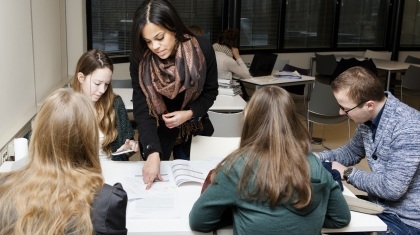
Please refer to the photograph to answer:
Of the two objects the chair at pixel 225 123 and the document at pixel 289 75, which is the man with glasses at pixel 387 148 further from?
the document at pixel 289 75

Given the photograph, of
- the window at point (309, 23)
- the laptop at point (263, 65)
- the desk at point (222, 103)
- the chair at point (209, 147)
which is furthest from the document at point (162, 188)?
the window at point (309, 23)

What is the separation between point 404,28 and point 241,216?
836 cm

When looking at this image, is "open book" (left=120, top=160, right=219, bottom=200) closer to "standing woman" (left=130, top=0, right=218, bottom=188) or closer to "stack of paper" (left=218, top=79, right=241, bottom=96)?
"standing woman" (left=130, top=0, right=218, bottom=188)

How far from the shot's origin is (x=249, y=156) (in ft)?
5.26

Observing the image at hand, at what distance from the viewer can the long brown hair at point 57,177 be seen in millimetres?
1260

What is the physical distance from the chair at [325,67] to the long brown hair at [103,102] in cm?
516

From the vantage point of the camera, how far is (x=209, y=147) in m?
2.75

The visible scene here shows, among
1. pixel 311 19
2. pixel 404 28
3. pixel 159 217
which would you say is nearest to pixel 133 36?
pixel 159 217

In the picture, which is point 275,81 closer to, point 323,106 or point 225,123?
point 323,106

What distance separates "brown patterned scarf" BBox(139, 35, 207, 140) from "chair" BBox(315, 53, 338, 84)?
519cm

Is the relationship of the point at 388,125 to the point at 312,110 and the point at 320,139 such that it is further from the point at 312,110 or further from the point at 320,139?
the point at 320,139

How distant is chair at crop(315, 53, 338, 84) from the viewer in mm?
7352

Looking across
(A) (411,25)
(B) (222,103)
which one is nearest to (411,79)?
(A) (411,25)

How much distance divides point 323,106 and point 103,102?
2775mm
